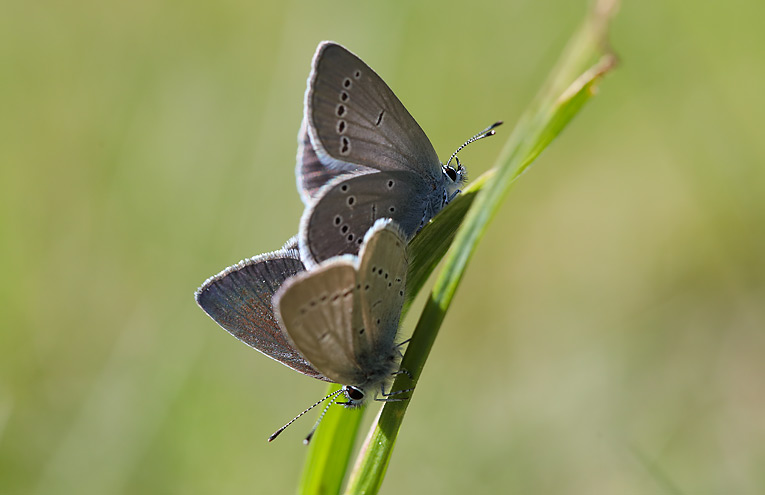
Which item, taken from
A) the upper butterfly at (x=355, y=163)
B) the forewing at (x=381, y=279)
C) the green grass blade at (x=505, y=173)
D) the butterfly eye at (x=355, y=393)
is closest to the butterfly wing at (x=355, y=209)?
the upper butterfly at (x=355, y=163)

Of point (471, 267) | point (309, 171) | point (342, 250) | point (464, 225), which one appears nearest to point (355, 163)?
point (309, 171)

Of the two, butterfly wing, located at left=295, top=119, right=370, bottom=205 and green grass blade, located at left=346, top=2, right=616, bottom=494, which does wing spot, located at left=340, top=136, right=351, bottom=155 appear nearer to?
butterfly wing, located at left=295, top=119, right=370, bottom=205

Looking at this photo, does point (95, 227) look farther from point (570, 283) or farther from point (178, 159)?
point (570, 283)

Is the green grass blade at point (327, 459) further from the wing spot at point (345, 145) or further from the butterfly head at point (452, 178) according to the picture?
the butterfly head at point (452, 178)

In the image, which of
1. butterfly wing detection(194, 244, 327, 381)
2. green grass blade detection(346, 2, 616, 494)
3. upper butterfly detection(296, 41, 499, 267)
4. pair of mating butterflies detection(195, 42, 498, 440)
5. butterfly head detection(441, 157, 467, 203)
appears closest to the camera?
green grass blade detection(346, 2, 616, 494)

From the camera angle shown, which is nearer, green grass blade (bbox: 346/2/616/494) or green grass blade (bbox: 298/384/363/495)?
green grass blade (bbox: 346/2/616/494)

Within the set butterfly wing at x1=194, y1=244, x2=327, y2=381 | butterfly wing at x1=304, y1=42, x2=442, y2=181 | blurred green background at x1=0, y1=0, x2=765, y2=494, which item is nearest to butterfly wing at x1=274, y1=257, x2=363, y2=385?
butterfly wing at x1=194, y1=244, x2=327, y2=381

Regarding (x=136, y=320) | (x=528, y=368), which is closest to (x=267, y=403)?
(x=136, y=320)
